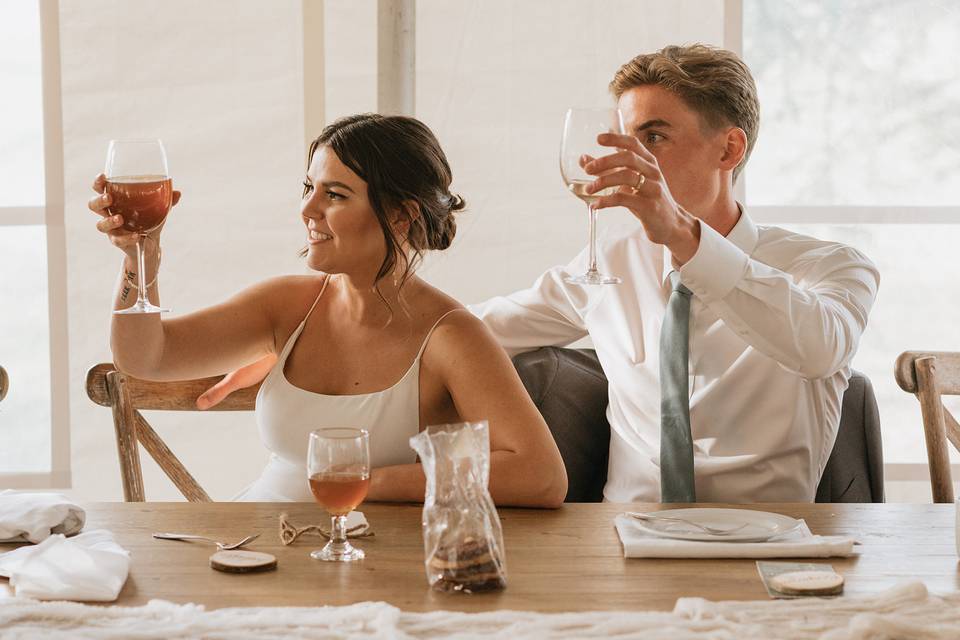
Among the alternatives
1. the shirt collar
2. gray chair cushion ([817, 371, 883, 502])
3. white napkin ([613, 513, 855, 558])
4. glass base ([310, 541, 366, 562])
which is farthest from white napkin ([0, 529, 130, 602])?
gray chair cushion ([817, 371, 883, 502])

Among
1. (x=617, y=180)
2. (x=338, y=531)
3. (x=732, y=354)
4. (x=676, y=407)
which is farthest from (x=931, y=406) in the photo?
(x=338, y=531)

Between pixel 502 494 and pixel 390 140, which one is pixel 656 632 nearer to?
pixel 502 494

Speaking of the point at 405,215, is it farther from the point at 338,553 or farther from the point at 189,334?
the point at 338,553

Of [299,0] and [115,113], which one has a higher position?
[299,0]

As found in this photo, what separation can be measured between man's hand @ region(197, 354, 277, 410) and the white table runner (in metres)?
1.02

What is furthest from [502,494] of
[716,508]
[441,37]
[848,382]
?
[441,37]

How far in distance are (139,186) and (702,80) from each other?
129 centimetres

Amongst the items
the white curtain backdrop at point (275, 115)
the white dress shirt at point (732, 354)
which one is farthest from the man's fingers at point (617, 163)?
the white curtain backdrop at point (275, 115)

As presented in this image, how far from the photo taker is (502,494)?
1.82 m

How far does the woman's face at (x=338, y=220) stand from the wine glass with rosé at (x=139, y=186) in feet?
1.22

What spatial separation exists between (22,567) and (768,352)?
135 cm

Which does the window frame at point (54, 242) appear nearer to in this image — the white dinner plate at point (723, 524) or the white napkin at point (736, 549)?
the white dinner plate at point (723, 524)

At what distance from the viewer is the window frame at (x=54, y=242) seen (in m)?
3.37

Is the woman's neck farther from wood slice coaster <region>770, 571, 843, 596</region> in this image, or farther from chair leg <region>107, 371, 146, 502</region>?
wood slice coaster <region>770, 571, 843, 596</region>
